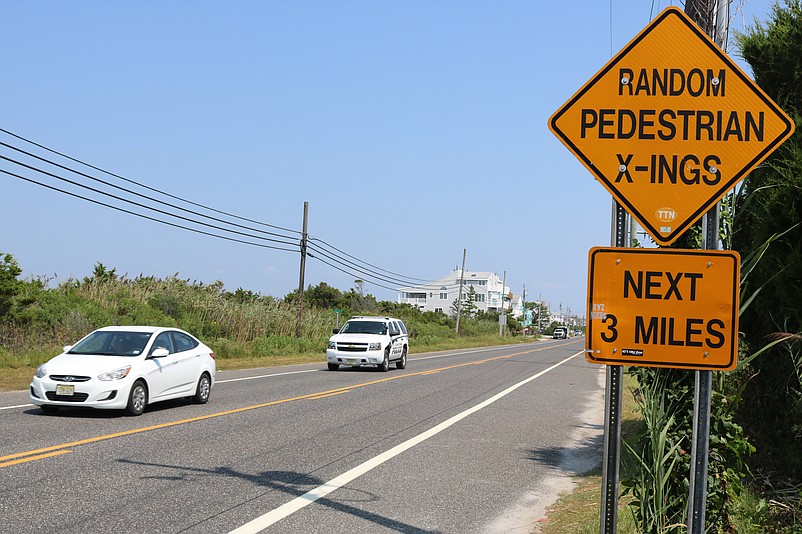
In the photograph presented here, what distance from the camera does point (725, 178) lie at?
432cm

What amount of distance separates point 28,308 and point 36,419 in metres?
13.9

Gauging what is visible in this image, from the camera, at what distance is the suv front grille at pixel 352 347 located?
2669 cm

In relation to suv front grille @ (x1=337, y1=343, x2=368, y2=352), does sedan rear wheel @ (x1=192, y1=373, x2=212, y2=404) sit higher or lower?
lower

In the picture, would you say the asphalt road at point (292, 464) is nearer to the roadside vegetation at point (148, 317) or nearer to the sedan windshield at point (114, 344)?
the sedan windshield at point (114, 344)

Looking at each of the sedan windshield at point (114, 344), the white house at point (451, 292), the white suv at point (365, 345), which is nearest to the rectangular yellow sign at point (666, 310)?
the sedan windshield at point (114, 344)

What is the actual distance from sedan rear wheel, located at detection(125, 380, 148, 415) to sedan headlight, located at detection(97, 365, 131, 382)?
0.87 ft

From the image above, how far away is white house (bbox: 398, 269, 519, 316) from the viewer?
578 ft

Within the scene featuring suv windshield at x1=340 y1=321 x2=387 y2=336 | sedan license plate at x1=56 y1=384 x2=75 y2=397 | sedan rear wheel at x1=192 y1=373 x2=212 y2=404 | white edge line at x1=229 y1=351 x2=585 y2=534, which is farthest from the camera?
suv windshield at x1=340 y1=321 x2=387 y2=336

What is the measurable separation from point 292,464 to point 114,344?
6156mm

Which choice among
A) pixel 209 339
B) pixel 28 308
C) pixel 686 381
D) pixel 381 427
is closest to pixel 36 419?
pixel 381 427

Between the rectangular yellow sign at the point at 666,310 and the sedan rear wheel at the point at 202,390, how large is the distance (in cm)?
1237

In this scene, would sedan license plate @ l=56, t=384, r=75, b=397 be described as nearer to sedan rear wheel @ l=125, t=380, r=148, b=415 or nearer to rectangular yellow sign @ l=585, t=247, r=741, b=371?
sedan rear wheel @ l=125, t=380, r=148, b=415

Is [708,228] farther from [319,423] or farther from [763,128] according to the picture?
[319,423]

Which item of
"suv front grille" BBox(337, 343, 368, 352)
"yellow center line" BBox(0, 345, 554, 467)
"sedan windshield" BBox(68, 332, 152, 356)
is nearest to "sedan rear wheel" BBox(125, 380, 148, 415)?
"sedan windshield" BBox(68, 332, 152, 356)
